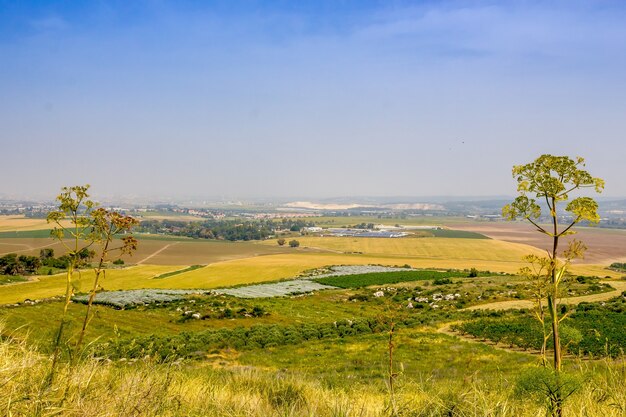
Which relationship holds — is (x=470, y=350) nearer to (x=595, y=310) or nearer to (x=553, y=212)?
(x=595, y=310)

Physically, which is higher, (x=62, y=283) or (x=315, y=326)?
(x=315, y=326)

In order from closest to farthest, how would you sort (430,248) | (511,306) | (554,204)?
1. (554,204)
2. (511,306)
3. (430,248)

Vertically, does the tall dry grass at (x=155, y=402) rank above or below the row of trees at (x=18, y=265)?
above

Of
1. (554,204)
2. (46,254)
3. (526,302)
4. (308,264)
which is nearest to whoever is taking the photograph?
(554,204)

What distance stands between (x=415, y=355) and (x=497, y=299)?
2652 centimetres

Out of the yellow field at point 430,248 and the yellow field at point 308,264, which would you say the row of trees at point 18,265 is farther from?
the yellow field at point 430,248

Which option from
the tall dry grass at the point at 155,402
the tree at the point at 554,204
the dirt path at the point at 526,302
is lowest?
the dirt path at the point at 526,302

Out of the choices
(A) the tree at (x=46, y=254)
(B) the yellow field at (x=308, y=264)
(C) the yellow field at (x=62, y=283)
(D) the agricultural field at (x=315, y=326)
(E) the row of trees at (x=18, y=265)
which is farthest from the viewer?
(A) the tree at (x=46, y=254)

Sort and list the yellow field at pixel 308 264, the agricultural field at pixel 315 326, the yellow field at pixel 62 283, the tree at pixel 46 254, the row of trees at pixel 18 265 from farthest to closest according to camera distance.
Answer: the tree at pixel 46 254 < the row of trees at pixel 18 265 < the yellow field at pixel 308 264 < the yellow field at pixel 62 283 < the agricultural field at pixel 315 326

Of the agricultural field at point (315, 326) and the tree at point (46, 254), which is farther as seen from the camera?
the tree at point (46, 254)

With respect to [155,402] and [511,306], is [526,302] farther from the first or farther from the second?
[155,402]

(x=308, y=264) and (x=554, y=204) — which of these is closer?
(x=554, y=204)

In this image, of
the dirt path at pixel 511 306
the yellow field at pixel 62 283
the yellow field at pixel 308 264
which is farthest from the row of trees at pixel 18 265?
the dirt path at pixel 511 306

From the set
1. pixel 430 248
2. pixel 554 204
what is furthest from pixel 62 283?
pixel 430 248
